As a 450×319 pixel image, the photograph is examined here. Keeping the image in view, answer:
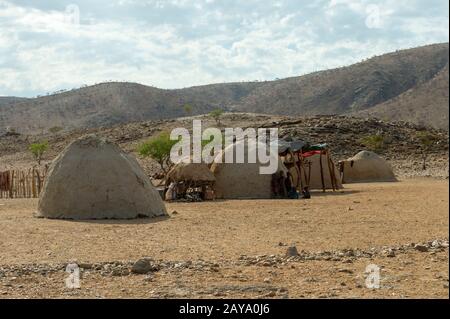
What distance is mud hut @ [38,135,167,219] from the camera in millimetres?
14305

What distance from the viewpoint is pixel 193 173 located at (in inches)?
→ 829

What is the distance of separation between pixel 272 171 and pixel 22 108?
203 feet

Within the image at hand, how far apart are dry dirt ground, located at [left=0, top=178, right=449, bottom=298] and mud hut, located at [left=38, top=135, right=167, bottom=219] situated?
0.59 metres

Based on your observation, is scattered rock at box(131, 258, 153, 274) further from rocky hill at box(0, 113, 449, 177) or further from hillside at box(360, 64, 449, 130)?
hillside at box(360, 64, 449, 130)

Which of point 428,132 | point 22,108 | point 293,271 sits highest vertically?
point 22,108

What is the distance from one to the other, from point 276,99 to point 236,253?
3032 inches

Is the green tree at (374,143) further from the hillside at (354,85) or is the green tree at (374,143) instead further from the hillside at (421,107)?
the hillside at (354,85)

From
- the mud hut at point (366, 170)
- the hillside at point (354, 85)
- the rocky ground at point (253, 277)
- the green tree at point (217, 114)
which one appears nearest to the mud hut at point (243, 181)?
the mud hut at point (366, 170)

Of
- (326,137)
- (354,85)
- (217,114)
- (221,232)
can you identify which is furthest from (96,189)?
(354,85)
